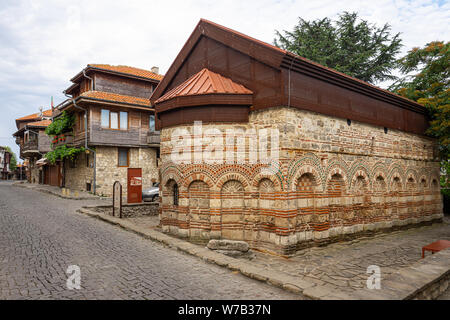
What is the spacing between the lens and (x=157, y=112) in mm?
9578

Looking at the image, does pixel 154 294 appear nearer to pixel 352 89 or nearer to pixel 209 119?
pixel 209 119

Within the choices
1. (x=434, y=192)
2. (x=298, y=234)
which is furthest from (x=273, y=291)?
(x=434, y=192)

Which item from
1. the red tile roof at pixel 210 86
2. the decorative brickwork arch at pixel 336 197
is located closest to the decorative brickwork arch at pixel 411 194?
the decorative brickwork arch at pixel 336 197

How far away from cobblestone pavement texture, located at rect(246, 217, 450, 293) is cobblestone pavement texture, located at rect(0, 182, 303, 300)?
1356mm

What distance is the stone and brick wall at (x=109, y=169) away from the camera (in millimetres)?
19922

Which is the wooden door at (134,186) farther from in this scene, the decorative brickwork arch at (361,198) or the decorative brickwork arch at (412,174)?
the decorative brickwork arch at (412,174)

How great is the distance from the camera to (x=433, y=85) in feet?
43.7

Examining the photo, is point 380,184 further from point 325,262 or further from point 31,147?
point 31,147

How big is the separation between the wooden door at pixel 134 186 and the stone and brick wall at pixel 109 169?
6.21 m

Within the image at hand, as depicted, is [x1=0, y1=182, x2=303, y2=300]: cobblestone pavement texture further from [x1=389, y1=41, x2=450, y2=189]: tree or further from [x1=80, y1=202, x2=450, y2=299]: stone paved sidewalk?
[x1=389, y1=41, x2=450, y2=189]: tree

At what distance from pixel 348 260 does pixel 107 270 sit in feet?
19.0

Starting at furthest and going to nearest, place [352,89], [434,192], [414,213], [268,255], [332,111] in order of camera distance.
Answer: [434,192], [414,213], [352,89], [332,111], [268,255]

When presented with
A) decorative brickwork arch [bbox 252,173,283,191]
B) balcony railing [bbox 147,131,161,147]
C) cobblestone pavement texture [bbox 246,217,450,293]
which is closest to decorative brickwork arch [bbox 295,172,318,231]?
decorative brickwork arch [bbox 252,173,283,191]

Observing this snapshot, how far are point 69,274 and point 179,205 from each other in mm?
3639
